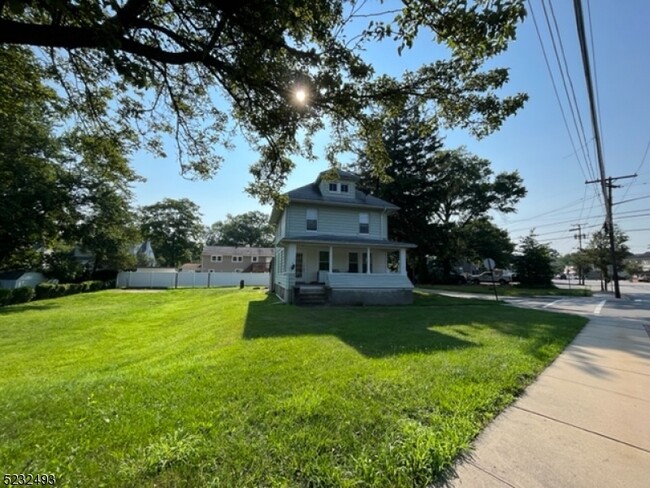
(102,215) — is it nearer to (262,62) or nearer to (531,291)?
(262,62)

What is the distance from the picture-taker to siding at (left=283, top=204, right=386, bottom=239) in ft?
52.9

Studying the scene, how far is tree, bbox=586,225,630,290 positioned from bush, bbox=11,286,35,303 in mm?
46536

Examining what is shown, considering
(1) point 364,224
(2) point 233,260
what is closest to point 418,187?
(1) point 364,224

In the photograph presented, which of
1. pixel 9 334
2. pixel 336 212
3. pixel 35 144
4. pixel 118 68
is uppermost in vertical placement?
pixel 35 144

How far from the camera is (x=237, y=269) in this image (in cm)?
4575

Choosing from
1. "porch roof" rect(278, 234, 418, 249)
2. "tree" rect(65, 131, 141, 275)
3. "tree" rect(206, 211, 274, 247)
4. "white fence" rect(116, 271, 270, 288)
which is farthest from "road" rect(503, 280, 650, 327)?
"tree" rect(206, 211, 274, 247)

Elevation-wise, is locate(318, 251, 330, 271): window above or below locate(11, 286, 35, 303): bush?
above

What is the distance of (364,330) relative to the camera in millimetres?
7547

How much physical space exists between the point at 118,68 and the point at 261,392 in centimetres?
367

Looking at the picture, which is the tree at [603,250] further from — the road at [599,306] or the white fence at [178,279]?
the white fence at [178,279]

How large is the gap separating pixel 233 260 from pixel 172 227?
39.1 feet

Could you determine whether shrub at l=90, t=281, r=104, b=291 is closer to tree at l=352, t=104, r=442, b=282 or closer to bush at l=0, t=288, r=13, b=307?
bush at l=0, t=288, r=13, b=307

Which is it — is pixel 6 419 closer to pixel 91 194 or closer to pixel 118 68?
pixel 118 68

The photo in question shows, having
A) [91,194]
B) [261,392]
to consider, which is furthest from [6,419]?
[91,194]
